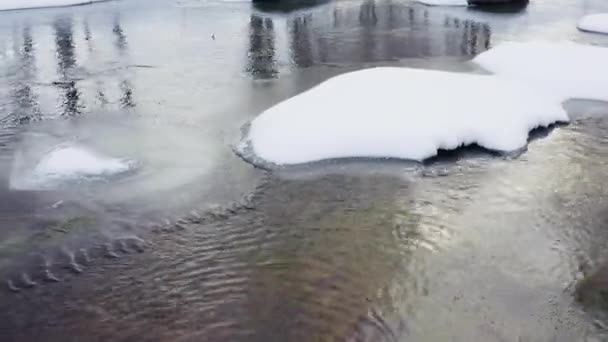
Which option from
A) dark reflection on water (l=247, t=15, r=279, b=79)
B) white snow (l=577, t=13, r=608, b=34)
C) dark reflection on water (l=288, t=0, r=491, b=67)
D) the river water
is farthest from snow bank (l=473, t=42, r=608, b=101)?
dark reflection on water (l=247, t=15, r=279, b=79)

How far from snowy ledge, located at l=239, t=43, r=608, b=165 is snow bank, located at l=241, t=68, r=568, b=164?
11 mm

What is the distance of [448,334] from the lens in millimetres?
4863

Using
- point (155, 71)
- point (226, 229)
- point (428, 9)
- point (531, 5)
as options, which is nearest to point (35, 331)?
point (226, 229)

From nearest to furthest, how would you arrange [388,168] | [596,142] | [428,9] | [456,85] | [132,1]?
[388,168]
[596,142]
[456,85]
[428,9]
[132,1]

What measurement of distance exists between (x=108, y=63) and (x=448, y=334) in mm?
9501

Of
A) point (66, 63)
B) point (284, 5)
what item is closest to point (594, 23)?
point (284, 5)

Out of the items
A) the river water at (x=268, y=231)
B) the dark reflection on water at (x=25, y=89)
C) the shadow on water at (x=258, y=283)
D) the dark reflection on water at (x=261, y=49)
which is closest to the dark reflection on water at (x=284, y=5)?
the dark reflection on water at (x=261, y=49)

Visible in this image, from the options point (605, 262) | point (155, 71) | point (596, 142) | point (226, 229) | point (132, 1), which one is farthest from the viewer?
point (132, 1)

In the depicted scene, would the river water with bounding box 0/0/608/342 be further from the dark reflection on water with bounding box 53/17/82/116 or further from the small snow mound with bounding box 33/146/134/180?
the small snow mound with bounding box 33/146/134/180

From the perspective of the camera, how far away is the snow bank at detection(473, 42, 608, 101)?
1023 cm

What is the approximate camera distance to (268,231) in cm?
639

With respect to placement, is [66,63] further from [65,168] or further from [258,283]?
[258,283]

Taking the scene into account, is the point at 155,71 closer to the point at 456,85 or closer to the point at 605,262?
the point at 456,85

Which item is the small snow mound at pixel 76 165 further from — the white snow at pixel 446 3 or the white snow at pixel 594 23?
the white snow at pixel 446 3
